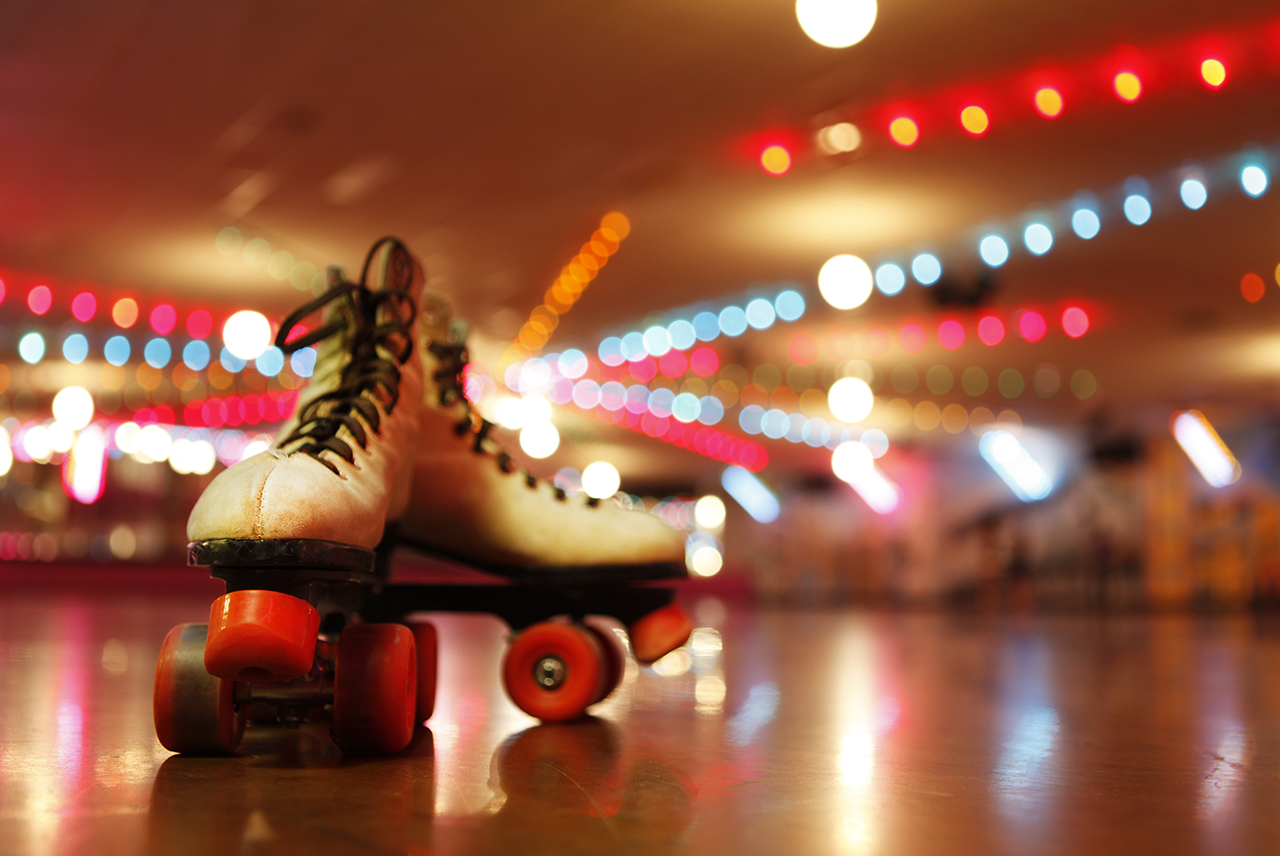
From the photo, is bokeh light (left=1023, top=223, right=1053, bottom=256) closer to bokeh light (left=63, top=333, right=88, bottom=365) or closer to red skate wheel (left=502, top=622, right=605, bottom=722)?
red skate wheel (left=502, top=622, right=605, bottom=722)

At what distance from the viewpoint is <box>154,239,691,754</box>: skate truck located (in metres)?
1.01

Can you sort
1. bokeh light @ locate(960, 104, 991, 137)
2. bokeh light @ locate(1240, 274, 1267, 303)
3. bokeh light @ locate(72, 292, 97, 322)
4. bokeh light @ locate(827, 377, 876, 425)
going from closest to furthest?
bokeh light @ locate(960, 104, 991, 137) → bokeh light @ locate(1240, 274, 1267, 303) → bokeh light @ locate(72, 292, 97, 322) → bokeh light @ locate(827, 377, 876, 425)

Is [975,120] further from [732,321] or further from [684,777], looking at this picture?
[684,777]

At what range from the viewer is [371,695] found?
3.75ft

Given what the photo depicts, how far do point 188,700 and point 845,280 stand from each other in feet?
22.0

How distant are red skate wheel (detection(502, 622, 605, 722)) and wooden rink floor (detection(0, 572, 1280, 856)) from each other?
0.04 m

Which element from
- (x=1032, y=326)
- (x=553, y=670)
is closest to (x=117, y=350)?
(x=1032, y=326)

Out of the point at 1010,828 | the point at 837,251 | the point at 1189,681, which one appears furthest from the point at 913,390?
the point at 1010,828

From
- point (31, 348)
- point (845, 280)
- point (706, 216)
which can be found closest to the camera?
point (706, 216)

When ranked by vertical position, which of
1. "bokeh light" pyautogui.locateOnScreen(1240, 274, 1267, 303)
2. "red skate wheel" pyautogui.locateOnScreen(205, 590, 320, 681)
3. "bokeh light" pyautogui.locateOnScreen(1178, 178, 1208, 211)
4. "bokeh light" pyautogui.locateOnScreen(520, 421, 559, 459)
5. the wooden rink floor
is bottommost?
the wooden rink floor

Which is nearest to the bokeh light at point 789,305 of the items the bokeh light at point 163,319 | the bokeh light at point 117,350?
the bokeh light at point 163,319

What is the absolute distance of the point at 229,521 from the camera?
101cm

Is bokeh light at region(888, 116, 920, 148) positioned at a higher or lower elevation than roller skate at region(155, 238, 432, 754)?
higher

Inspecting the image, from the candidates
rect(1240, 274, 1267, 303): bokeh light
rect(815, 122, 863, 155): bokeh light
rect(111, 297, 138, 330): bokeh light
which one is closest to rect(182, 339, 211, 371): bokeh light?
rect(111, 297, 138, 330): bokeh light
